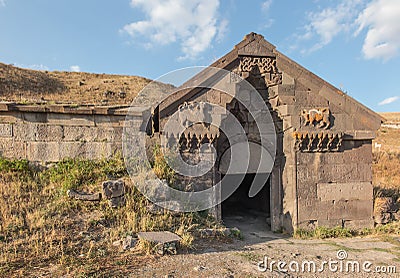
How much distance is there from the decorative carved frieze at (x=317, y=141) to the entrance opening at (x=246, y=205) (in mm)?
1511

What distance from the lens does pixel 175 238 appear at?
566cm

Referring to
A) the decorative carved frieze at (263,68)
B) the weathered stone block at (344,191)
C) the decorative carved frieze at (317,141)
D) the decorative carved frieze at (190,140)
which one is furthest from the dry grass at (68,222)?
the decorative carved frieze at (263,68)

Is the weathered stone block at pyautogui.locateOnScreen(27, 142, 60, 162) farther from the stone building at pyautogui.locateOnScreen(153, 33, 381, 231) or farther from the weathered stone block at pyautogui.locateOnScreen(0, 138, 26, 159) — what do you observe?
the stone building at pyautogui.locateOnScreen(153, 33, 381, 231)

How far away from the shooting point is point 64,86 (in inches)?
1065

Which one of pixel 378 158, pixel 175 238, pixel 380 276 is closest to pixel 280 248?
pixel 380 276

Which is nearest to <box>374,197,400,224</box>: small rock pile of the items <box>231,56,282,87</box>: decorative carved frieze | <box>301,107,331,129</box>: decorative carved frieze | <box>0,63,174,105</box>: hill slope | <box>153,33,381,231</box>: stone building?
<box>153,33,381,231</box>: stone building

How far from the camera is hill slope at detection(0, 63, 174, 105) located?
22658 mm

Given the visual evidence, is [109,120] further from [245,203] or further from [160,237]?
[245,203]

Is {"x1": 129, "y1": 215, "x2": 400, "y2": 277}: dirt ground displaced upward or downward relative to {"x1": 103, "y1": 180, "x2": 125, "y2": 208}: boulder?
downward

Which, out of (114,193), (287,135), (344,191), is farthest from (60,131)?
(344,191)

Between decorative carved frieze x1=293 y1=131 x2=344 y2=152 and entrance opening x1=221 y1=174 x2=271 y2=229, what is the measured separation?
4.96 feet

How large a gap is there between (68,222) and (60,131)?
3200 mm

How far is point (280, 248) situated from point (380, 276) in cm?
195

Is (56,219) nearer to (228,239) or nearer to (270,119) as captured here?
(228,239)
